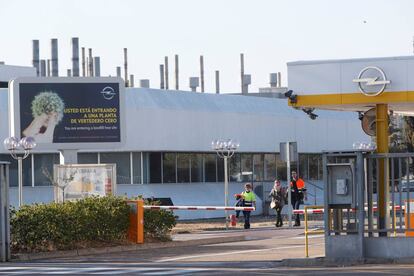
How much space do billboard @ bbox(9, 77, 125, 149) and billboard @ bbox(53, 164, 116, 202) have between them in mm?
4460

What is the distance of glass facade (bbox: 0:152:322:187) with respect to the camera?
5241 cm

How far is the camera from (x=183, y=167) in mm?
55375

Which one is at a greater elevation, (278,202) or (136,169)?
(136,169)

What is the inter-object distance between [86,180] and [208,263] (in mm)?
12358

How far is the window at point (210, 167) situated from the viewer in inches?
2231

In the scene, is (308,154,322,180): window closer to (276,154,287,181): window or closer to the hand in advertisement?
(276,154,287,181): window

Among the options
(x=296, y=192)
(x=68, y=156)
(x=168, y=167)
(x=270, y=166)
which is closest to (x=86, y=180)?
(x=68, y=156)

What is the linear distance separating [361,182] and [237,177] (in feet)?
120

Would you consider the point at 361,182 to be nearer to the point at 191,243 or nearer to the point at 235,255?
the point at 235,255

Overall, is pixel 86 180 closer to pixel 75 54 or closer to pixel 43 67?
pixel 75 54

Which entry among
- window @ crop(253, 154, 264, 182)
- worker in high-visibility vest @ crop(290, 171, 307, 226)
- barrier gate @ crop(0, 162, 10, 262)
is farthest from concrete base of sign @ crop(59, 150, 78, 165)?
window @ crop(253, 154, 264, 182)

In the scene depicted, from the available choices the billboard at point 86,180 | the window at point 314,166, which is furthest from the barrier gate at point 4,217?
the window at point 314,166

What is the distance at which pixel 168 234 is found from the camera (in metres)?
30.9

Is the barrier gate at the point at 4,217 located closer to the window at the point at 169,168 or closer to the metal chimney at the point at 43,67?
the window at the point at 169,168
